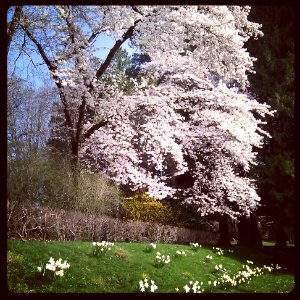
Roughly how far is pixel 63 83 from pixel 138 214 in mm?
4512

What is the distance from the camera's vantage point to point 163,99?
10.0m

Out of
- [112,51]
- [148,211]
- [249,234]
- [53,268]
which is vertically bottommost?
[249,234]

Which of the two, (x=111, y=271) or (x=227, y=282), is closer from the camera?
(x=111, y=271)

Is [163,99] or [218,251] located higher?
[163,99]

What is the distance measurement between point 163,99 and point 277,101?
3.42m

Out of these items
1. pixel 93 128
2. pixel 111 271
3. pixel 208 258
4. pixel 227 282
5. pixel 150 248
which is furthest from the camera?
pixel 93 128

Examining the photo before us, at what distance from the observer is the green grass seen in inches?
207

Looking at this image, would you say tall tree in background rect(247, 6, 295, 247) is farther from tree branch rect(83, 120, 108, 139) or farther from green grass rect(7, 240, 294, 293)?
tree branch rect(83, 120, 108, 139)

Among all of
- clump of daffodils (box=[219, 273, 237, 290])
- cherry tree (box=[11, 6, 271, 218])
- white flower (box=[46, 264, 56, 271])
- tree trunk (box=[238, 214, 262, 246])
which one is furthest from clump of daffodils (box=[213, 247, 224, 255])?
white flower (box=[46, 264, 56, 271])

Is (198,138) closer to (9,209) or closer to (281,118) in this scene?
(281,118)

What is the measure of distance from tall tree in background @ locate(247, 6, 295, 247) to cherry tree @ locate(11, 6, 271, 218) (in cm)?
49

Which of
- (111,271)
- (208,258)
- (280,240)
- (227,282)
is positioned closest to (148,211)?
(208,258)

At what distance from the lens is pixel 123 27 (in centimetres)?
933

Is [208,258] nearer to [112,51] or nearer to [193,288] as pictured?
[193,288]
